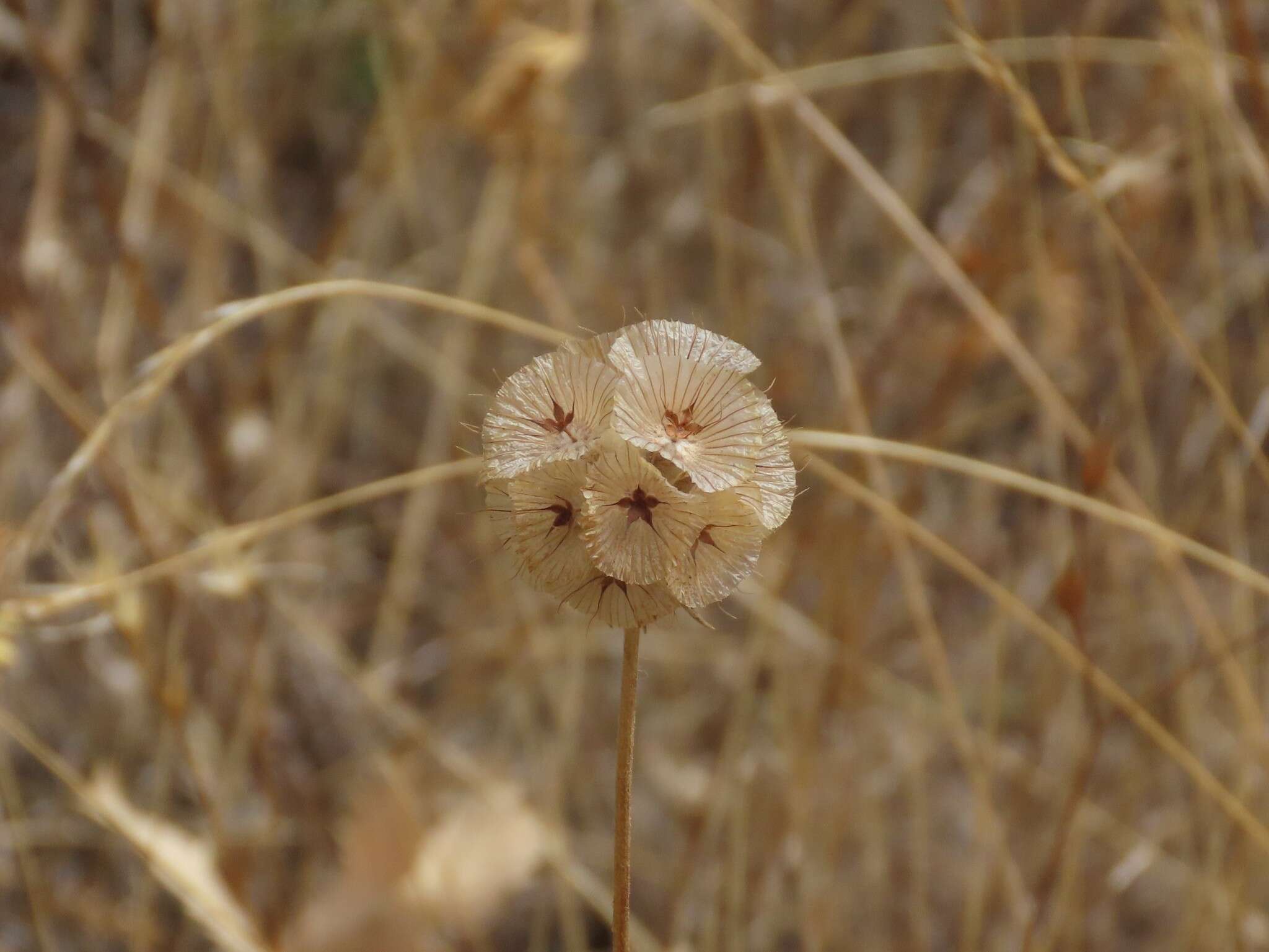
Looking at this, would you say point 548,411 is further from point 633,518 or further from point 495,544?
point 495,544

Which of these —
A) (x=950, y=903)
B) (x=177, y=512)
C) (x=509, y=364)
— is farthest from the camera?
(x=509, y=364)

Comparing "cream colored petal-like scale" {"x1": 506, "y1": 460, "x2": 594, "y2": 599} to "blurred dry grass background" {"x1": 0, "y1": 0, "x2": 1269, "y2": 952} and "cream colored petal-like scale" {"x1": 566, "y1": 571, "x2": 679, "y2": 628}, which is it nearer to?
"cream colored petal-like scale" {"x1": 566, "y1": 571, "x2": 679, "y2": 628}

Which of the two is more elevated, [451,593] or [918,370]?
[918,370]

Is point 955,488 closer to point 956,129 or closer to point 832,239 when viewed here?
point 832,239

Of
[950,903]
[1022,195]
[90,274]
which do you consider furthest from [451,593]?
[1022,195]

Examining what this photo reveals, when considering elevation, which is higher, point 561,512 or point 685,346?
point 685,346

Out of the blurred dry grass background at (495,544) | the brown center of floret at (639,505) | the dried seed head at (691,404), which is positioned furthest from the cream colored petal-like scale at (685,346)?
the blurred dry grass background at (495,544)

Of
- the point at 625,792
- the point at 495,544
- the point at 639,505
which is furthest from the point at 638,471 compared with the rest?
the point at 495,544

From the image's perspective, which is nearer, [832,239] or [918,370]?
[918,370]
